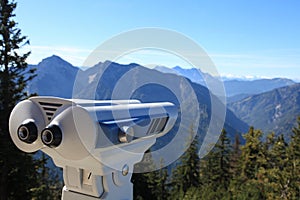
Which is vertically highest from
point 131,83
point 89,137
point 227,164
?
point 131,83

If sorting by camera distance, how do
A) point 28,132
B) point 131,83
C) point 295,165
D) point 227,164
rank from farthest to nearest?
point 227,164, point 295,165, point 131,83, point 28,132

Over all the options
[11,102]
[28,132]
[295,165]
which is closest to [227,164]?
[295,165]

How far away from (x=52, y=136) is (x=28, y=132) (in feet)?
0.73

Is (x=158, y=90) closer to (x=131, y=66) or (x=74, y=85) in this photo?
(x=131, y=66)

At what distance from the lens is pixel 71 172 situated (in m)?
2.09

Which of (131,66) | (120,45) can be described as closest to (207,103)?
(131,66)

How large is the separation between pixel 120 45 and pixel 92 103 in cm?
45

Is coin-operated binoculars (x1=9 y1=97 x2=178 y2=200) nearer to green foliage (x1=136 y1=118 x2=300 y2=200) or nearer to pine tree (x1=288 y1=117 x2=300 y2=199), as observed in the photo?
pine tree (x1=288 y1=117 x2=300 y2=199)

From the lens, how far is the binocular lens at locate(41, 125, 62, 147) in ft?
5.66

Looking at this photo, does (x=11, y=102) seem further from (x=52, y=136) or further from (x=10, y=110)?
(x=52, y=136)

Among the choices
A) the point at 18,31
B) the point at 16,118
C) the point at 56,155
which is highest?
the point at 18,31

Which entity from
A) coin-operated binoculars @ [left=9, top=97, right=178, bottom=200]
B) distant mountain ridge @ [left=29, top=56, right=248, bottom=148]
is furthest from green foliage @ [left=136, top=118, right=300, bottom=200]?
coin-operated binoculars @ [left=9, top=97, right=178, bottom=200]

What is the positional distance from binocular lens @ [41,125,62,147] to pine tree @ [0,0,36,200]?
742 cm

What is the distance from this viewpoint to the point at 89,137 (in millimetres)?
1684
